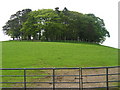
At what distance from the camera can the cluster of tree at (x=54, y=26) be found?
4662 centimetres

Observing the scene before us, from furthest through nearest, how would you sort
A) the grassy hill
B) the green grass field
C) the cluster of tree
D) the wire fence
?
1. the cluster of tree
2. the grassy hill
3. the green grass field
4. the wire fence

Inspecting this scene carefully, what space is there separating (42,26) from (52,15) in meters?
4.48

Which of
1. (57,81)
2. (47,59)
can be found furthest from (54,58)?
(57,81)

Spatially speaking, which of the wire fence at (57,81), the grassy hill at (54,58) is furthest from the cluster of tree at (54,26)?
the wire fence at (57,81)

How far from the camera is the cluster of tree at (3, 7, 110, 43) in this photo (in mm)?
46625

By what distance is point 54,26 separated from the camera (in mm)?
45406

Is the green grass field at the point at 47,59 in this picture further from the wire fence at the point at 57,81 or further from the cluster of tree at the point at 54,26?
the cluster of tree at the point at 54,26

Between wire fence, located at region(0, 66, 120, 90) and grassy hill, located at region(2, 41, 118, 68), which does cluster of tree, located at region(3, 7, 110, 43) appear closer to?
grassy hill, located at region(2, 41, 118, 68)

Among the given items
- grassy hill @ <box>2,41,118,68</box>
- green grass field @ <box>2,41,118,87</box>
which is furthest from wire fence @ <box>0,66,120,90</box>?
grassy hill @ <box>2,41,118,68</box>

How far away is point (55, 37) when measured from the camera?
48.1 meters

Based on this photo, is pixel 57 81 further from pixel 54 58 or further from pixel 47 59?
pixel 54 58

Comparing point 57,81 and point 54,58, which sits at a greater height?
point 54,58

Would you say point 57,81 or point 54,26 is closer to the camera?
point 57,81

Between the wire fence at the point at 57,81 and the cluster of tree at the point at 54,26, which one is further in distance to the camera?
the cluster of tree at the point at 54,26
